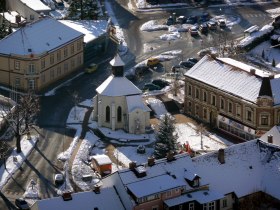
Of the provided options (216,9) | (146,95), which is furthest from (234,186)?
(216,9)

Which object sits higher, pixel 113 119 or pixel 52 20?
pixel 52 20

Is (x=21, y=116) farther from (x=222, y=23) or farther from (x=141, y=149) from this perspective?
(x=222, y=23)

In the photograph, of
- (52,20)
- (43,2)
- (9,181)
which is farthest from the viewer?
(43,2)

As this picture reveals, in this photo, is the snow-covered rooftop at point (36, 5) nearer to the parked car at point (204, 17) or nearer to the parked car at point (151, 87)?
the parked car at point (204, 17)

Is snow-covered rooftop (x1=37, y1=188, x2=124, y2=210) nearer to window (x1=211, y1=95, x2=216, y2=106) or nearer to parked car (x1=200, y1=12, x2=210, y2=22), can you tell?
window (x1=211, y1=95, x2=216, y2=106)

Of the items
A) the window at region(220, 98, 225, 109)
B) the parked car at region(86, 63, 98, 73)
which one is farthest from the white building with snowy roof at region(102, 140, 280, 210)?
the parked car at region(86, 63, 98, 73)

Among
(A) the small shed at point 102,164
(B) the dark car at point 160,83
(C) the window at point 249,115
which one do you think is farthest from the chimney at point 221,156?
(B) the dark car at point 160,83

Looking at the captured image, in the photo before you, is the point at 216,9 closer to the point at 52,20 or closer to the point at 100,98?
the point at 52,20
